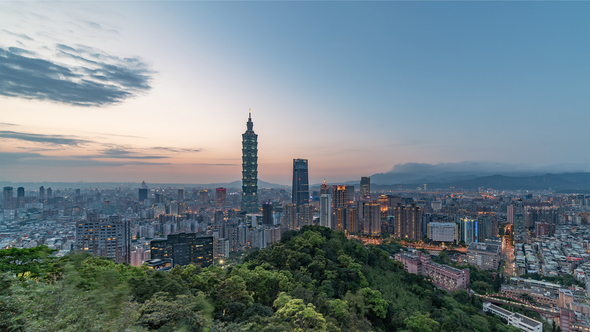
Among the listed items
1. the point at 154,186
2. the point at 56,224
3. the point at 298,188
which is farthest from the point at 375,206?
the point at 154,186

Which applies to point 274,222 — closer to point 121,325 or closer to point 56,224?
point 56,224

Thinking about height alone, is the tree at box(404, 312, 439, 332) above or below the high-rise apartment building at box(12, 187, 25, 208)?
below

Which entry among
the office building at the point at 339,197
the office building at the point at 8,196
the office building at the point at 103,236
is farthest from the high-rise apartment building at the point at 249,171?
the office building at the point at 103,236

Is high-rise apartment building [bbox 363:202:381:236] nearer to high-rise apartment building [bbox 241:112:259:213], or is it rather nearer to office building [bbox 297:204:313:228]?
office building [bbox 297:204:313:228]

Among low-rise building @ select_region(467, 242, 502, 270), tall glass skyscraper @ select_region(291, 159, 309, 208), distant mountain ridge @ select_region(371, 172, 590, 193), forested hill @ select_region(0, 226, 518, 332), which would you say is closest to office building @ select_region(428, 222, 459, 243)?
low-rise building @ select_region(467, 242, 502, 270)

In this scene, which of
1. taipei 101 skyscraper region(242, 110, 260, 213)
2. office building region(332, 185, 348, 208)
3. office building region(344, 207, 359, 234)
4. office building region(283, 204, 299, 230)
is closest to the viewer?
office building region(344, 207, 359, 234)

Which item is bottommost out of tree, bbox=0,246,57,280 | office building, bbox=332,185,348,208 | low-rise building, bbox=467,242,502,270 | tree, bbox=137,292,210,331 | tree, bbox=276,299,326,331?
low-rise building, bbox=467,242,502,270

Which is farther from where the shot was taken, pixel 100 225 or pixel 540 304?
pixel 100 225
